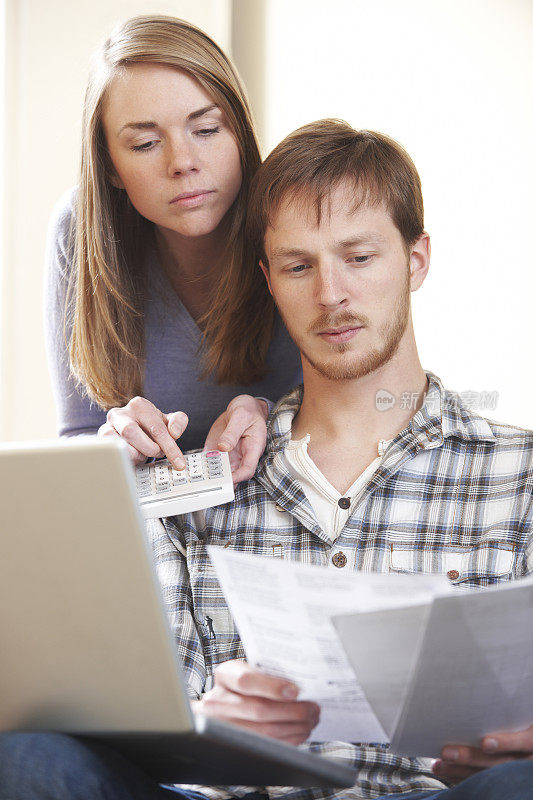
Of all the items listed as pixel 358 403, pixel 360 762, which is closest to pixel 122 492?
pixel 360 762

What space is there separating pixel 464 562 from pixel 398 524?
0.10 m

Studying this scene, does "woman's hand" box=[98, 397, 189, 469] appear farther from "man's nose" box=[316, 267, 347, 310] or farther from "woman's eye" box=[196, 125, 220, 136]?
"woman's eye" box=[196, 125, 220, 136]

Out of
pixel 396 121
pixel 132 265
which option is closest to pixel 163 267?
pixel 132 265

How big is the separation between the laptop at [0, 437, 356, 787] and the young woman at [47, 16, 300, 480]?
A: 529 mm

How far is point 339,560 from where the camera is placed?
3.86 ft

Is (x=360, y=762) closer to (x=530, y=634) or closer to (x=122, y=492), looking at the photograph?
(x=530, y=634)

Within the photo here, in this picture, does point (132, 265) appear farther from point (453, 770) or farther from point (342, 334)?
point (453, 770)

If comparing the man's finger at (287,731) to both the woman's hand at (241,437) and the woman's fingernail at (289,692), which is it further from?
the woman's hand at (241,437)

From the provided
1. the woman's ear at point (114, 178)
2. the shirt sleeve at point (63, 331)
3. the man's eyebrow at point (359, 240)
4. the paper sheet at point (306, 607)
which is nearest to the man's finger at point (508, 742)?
the paper sheet at point (306, 607)

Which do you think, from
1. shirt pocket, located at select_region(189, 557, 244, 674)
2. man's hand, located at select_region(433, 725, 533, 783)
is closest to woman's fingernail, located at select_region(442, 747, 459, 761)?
man's hand, located at select_region(433, 725, 533, 783)

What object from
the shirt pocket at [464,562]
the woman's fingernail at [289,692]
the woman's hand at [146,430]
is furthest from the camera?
the woman's hand at [146,430]

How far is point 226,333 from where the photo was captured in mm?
1468

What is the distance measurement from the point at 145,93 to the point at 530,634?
38.5 inches
